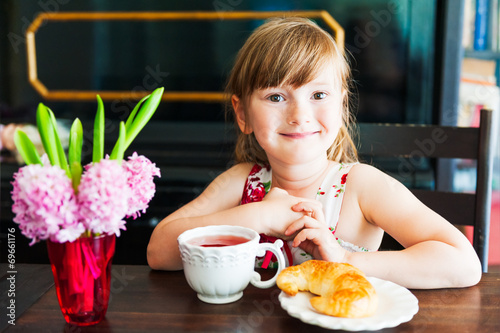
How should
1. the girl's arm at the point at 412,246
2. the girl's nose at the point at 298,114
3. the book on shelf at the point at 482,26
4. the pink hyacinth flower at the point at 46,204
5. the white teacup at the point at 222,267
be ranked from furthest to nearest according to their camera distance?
the book on shelf at the point at 482,26 → the girl's nose at the point at 298,114 → the girl's arm at the point at 412,246 → the white teacup at the point at 222,267 → the pink hyacinth flower at the point at 46,204

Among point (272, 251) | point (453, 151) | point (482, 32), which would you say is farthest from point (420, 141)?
point (482, 32)

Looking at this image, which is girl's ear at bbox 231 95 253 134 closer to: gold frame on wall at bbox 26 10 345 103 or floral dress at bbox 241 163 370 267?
floral dress at bbox 241 163 370 267

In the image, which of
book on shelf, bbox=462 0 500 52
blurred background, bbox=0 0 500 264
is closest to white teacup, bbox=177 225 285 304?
blurred background, bbox=0 0 500 264

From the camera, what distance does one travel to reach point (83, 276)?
1.86 feet

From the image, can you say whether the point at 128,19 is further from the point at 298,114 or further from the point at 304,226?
the point at 304,226

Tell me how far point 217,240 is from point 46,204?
0.88 ft

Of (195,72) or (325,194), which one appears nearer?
(325,194)

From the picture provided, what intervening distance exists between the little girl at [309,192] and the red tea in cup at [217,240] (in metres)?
0.13

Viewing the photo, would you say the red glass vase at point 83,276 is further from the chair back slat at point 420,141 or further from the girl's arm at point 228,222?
the chair back slat at point 420,141

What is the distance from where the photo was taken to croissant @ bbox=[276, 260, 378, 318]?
1.82 ft

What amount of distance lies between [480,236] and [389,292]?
53 centimetres

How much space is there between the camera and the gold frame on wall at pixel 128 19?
1925 millimetres

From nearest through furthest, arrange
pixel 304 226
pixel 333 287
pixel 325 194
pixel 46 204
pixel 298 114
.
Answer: pixel 46 204 < pixel 333 287 < pixel 304 226 < pixel 298 114 < pixel 325 194

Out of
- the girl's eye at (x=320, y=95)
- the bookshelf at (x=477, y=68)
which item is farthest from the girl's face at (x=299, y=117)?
the bookshelf at (x=477, y=68)
